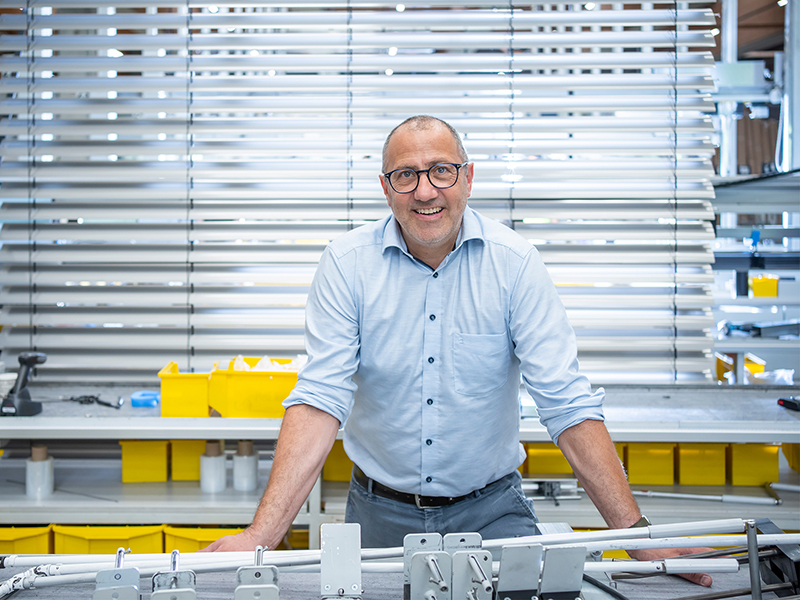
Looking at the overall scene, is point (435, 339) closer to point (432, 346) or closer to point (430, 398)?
point (432, 346)

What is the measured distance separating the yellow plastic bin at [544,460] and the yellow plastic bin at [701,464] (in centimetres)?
45

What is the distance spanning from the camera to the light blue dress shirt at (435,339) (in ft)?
5.66

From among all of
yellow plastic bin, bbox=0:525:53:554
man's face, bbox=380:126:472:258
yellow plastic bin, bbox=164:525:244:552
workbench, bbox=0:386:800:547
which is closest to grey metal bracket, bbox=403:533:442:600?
man's face, bbox=380:126:472:258

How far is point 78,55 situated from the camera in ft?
10.5

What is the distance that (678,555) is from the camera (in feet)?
4.07

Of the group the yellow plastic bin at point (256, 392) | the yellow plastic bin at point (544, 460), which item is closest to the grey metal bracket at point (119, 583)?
the yellow plastic bin at point (256, 392)

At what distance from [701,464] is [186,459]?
2034mm

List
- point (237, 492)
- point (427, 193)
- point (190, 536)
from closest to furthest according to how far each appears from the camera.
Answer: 1. point (427, 193)
2. point (190, 536)
3. point (237, 492)

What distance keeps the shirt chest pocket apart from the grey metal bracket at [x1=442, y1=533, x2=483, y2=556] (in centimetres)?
70

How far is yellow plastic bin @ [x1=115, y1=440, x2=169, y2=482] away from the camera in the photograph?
2.61 m

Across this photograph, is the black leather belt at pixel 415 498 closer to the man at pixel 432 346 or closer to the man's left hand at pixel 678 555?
the man at pixel 432 346

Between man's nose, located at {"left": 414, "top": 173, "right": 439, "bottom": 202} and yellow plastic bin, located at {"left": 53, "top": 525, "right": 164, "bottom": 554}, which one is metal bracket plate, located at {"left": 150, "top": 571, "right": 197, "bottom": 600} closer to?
man's nose, located at {"left": 414, "top": 173, "right": 439, "bottom": 202}

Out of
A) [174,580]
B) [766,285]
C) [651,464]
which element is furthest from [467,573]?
[766,285]

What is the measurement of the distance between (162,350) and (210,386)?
674 millimetres
